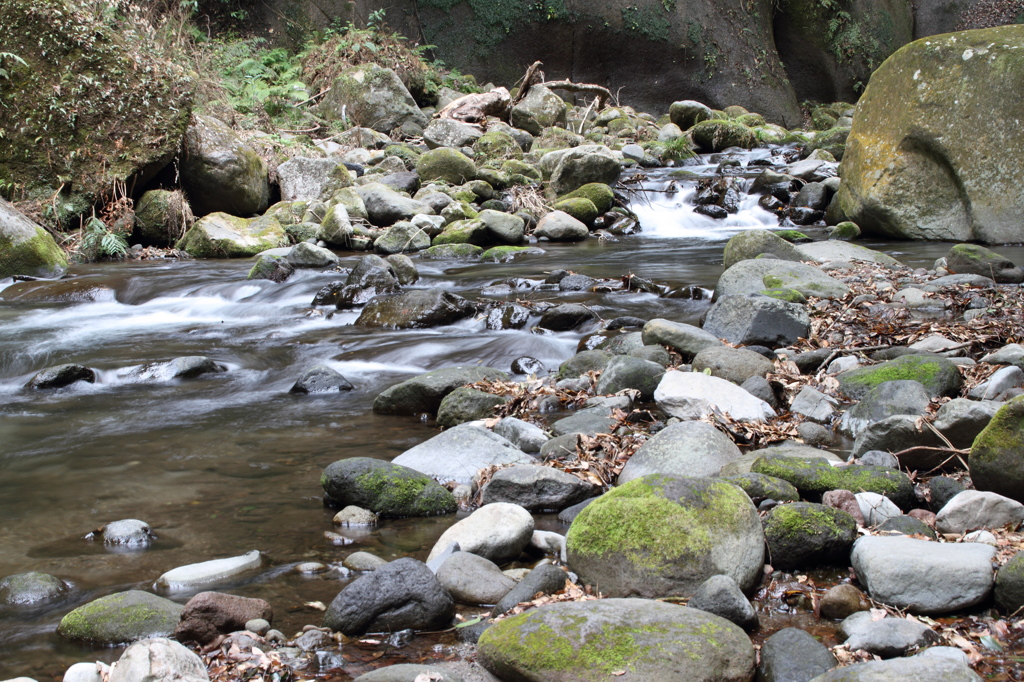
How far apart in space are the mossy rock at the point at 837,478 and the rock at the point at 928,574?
22.8 inches

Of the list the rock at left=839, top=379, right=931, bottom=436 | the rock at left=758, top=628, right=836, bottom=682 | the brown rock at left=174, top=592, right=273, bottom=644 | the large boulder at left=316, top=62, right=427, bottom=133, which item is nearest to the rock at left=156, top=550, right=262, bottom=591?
the brown rock at left=174, top=592, right=273, bottom=644

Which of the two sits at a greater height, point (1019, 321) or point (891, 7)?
point (891, 7)

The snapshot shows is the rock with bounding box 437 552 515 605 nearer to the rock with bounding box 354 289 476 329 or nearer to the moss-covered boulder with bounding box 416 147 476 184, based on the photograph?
the rock with bounding box 354 289 476 329

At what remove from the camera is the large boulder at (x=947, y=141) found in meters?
10.2

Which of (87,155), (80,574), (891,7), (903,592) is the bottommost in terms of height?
(80,574)

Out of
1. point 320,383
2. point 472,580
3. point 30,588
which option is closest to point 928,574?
point 472,580

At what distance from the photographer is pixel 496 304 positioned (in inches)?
315

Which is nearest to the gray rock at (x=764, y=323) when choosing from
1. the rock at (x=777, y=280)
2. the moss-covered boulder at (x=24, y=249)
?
the rock at (x=777, y=280)

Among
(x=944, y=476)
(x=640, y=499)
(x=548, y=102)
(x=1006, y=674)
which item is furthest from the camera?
(x=548, y=102)

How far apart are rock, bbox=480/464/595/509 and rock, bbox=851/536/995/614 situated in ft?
4.40

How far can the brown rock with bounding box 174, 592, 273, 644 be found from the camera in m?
2.54

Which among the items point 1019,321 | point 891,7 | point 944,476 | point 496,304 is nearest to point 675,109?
point 891,7

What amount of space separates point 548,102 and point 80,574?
1901 cm

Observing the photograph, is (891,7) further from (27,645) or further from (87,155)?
(27,645)
